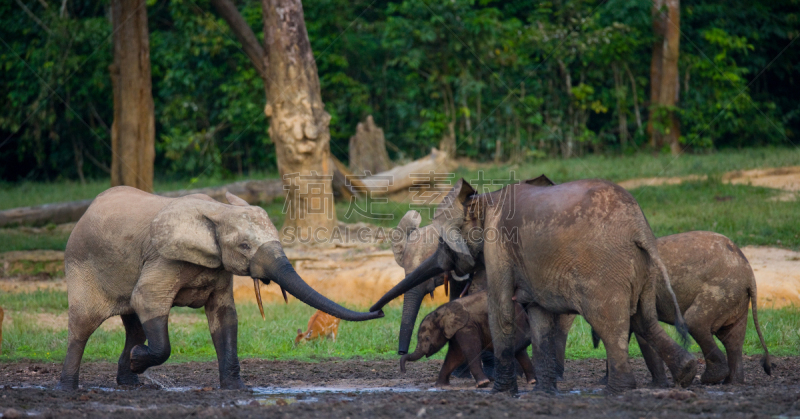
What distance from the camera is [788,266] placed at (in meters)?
11.7

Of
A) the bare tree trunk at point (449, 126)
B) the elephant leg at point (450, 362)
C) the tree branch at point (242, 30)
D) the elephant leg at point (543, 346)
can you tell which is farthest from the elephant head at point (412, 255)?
the bare tree trunk at point (449, 126)

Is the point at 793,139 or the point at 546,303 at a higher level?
the point at 793,139

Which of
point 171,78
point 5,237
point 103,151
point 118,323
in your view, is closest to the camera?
point 118,323

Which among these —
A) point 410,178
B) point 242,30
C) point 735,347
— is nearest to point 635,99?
point 410,178

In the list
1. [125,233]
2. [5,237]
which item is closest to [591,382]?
[125,233]

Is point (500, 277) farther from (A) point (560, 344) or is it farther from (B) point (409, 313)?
(B) point (409, 313)

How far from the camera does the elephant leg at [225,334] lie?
7262mm

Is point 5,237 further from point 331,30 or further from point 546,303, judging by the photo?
point 546,303

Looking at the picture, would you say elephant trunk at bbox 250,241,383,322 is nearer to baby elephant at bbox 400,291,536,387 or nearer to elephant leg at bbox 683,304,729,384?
baby elephant at bbox 400,291,536,387

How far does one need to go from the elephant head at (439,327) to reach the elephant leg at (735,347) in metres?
2.33

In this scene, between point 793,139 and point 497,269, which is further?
point 793,139

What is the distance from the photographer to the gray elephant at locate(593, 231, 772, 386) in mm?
7117

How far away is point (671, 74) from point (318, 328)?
50.8 ft

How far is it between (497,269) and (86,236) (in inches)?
146
